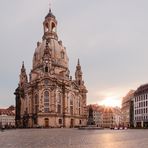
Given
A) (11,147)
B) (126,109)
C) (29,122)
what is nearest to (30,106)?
(29,122)

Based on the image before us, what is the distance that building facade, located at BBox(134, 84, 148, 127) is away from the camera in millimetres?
140000

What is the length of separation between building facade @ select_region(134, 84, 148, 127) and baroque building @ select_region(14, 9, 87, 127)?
22039 mm

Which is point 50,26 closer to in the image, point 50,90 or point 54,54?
point 54,54

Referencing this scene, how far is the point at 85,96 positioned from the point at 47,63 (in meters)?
30.1

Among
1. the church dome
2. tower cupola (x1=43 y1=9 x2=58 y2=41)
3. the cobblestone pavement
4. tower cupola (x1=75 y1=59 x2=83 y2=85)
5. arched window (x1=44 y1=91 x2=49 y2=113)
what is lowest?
the cobblestone pavement

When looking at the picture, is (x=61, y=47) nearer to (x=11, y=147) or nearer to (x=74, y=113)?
(x=74, y=113)

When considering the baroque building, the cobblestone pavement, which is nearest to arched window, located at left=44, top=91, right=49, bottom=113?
the baroque building

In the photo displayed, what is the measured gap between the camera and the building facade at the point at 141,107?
140 metres

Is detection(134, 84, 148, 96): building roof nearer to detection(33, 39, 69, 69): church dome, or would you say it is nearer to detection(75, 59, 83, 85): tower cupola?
detection(75, 59, 83, 85): tower cupola

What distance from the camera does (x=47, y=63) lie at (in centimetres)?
13925

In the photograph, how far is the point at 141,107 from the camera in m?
144

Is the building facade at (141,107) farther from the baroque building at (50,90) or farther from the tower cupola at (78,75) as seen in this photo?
the tower cupola at (78,75)

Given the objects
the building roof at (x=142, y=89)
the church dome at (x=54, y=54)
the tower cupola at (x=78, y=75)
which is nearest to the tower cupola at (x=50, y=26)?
the church dome at (x=54, y=54)

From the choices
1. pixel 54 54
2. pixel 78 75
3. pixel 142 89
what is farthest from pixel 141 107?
pixel 54 54
